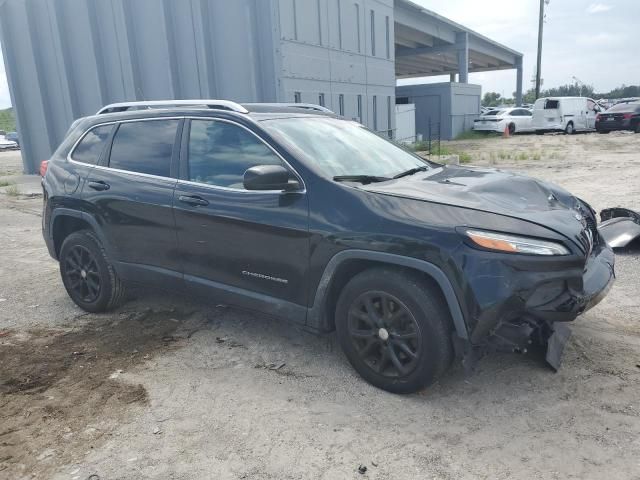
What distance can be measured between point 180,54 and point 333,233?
1272cm

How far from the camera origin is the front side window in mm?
3676

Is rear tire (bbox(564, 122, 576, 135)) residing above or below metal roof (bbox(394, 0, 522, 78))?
below

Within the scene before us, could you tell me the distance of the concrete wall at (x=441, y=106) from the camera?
93.7ft

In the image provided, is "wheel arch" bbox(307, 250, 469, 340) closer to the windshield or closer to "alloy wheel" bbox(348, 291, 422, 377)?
"alloy wheel" bbox(348, 291, 422, 377)

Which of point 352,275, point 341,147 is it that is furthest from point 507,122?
point 352,275

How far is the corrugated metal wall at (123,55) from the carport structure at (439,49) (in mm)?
12377

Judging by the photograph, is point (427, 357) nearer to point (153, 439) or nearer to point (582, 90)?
point (153, 439)

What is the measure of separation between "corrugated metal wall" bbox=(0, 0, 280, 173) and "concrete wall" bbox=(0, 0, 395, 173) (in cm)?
3

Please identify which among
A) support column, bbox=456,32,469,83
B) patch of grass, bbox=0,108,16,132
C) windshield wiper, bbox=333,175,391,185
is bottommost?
windshield wiper, bbox=333,175,391,185

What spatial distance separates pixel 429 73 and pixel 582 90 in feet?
117

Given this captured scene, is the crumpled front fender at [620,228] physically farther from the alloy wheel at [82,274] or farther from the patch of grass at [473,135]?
the patch of grass at [473,135]

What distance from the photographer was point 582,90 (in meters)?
74.5

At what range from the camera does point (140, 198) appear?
13.7ft

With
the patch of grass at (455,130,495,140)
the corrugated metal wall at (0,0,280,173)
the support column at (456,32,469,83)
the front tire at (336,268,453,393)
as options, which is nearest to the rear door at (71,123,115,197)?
the front tire at (336,268,453,393)
